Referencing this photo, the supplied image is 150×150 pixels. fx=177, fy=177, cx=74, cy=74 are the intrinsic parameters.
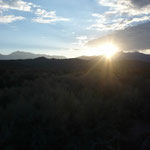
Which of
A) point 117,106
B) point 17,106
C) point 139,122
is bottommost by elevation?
point 139,122

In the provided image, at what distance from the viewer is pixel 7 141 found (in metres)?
5.33

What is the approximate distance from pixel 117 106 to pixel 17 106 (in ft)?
15.0

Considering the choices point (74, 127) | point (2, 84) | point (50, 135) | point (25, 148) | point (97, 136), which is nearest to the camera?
point (25, 148)

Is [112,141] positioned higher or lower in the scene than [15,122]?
lower

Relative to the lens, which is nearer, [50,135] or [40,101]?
[50,135]

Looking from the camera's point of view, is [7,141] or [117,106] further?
[117,106]

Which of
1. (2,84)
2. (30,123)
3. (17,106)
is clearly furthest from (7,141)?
(2,84)

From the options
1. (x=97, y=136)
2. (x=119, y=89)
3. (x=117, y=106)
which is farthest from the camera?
(x=119, y=89)

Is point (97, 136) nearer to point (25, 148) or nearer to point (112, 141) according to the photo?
point (112, 141)

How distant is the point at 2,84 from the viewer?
52.3 feet

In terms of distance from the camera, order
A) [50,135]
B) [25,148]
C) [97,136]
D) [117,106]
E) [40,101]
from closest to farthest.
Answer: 1. [25,148]
2. [50,135]
3. [97,136]
4. [40,101]
5. [117,106]

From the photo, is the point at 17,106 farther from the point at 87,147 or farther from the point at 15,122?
the point at 87,147

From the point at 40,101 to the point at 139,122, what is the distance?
4401 mm

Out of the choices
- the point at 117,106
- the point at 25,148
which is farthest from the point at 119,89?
the point at 25,148
